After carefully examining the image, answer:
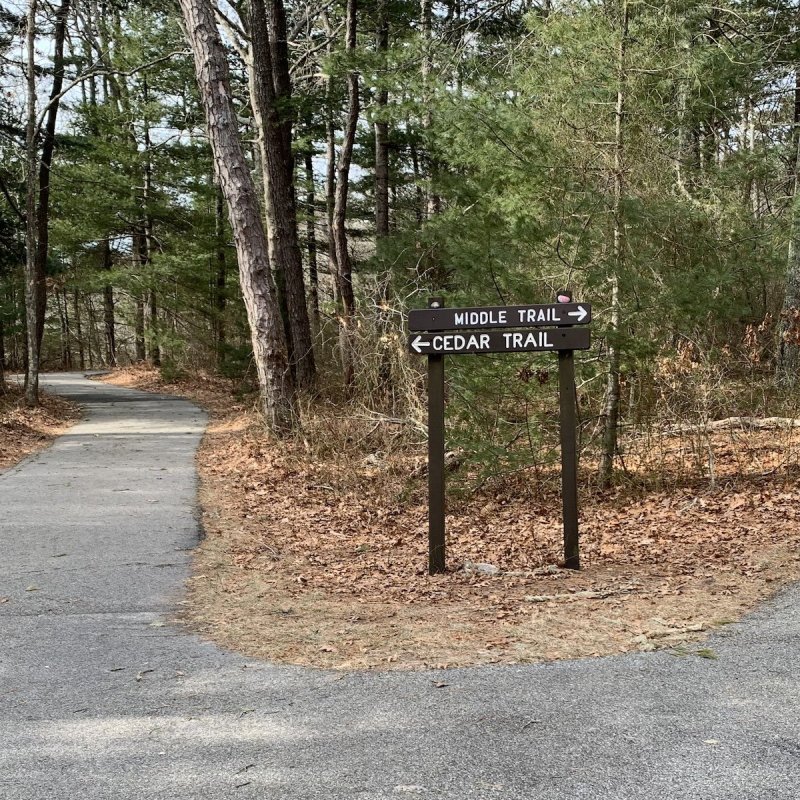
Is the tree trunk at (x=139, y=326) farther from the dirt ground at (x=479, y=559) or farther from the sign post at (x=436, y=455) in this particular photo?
the sign post at (x=436, y=455)

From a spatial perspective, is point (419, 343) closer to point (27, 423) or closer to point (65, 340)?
point (27, 423)

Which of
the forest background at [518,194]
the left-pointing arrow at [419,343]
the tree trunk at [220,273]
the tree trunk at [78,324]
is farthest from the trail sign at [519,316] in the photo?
the tree trunk at [78,324]

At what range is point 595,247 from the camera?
8148 mm

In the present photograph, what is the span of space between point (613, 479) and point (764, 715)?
5.69 m

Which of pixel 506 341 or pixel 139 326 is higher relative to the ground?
pixel 139 326

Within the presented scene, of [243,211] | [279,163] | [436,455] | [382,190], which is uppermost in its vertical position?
[382,190]

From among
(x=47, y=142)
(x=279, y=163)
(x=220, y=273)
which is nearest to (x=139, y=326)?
(x=220, y=273)

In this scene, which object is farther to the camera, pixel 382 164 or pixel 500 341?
pixel 382 164

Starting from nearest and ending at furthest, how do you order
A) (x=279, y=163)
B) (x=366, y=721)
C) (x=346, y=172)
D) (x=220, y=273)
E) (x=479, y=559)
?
(x=366, y=721), (x=479, y=559), (x=279, y=163), (x=346, y=172), (x=220, y=273)

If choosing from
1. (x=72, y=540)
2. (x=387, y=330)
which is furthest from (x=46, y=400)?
(x=72, y=540)

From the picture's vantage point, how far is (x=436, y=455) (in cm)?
624

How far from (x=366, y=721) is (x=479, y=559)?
348cm

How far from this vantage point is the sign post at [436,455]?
20.3 feet

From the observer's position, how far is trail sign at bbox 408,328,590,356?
19.7 feet
